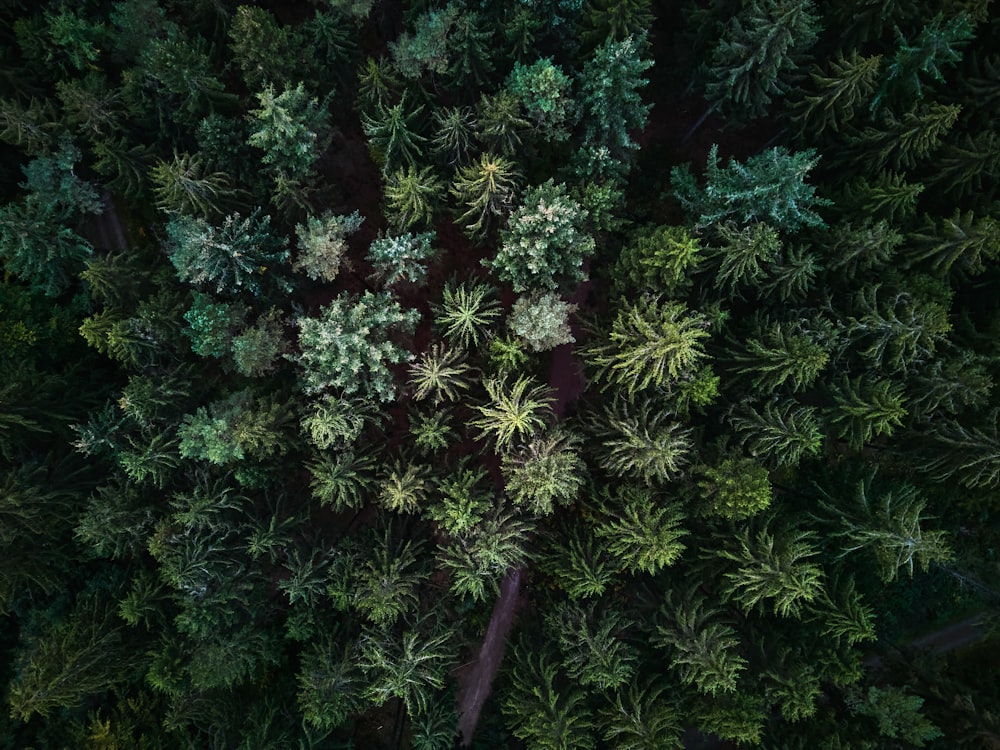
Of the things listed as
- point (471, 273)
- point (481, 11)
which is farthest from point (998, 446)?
point (481, 11)

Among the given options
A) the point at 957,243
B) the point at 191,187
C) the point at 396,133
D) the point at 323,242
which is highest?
the point at 191,187

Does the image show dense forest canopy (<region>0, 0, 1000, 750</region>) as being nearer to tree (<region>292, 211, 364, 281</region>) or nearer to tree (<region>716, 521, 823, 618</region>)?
tree (<region>716, 521, 823, 618</region>)

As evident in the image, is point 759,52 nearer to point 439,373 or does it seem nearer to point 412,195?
point 412,195

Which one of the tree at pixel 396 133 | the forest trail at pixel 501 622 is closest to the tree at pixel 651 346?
the forest trail at pixel 501 622

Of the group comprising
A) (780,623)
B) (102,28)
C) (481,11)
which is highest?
(102,28)

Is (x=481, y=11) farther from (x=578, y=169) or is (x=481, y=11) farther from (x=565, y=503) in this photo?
(x=565, y=503)

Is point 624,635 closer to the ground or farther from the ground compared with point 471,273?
closer to the ground

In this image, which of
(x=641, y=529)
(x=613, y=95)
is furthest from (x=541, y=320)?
(x=613, y=95)
